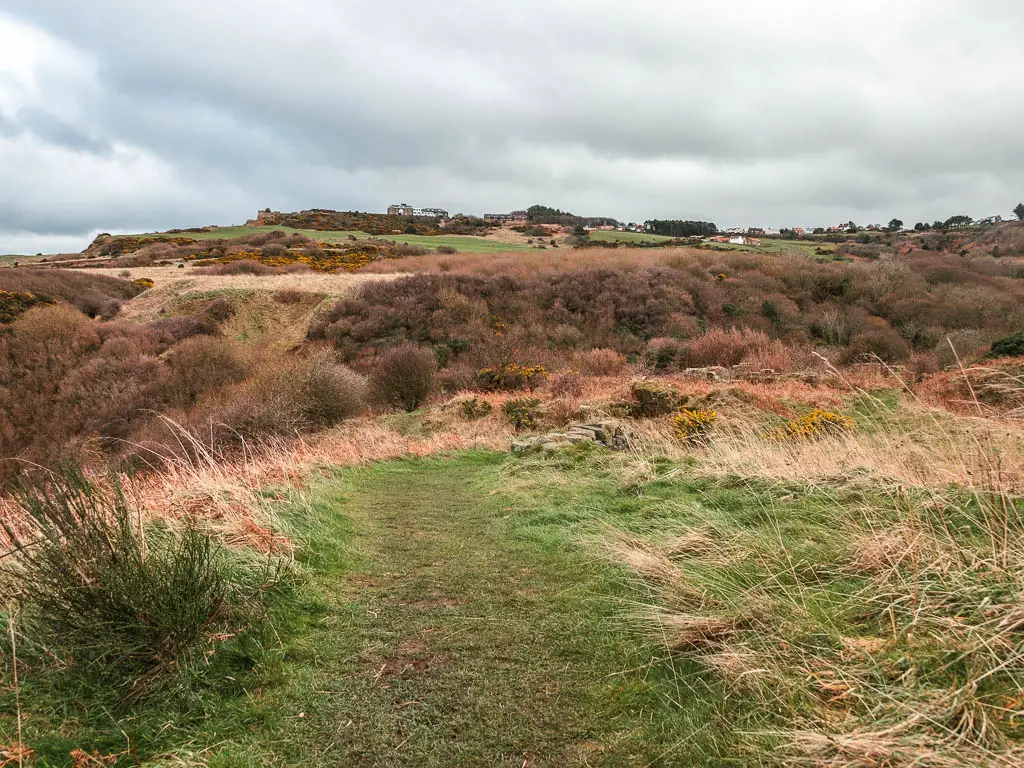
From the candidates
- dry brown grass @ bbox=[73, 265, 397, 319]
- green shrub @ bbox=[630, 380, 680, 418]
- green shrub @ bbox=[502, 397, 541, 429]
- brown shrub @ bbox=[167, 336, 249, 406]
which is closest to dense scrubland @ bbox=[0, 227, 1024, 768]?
green shrub @ bbox=[630, 380, 680, 418]

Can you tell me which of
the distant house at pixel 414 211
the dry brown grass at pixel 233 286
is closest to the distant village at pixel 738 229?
the distant house at pixel 414 211

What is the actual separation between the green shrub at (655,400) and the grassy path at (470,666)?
929cm

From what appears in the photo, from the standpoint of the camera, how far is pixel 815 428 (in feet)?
31.9

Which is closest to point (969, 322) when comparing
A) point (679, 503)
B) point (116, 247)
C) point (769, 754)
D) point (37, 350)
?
point (679, 503)

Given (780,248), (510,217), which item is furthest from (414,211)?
(780,248)

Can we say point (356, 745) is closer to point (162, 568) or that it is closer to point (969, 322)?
point (162, 568)

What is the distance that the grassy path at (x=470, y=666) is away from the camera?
2.71 metres

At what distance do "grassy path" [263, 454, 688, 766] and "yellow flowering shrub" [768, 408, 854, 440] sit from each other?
5.80 m

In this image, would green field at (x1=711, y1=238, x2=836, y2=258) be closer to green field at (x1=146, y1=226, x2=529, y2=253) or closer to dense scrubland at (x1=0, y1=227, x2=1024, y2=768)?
green field at (x1=146, y1=226, x2=529, y2=253)

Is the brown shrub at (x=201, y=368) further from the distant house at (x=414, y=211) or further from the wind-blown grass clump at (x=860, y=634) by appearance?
the distant house at (x=414, y=211)

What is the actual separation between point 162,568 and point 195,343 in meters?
25.5

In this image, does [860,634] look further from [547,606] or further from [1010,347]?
[1010,347]

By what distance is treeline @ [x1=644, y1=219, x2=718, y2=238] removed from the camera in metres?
97.8

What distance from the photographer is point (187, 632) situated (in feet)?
10.7
